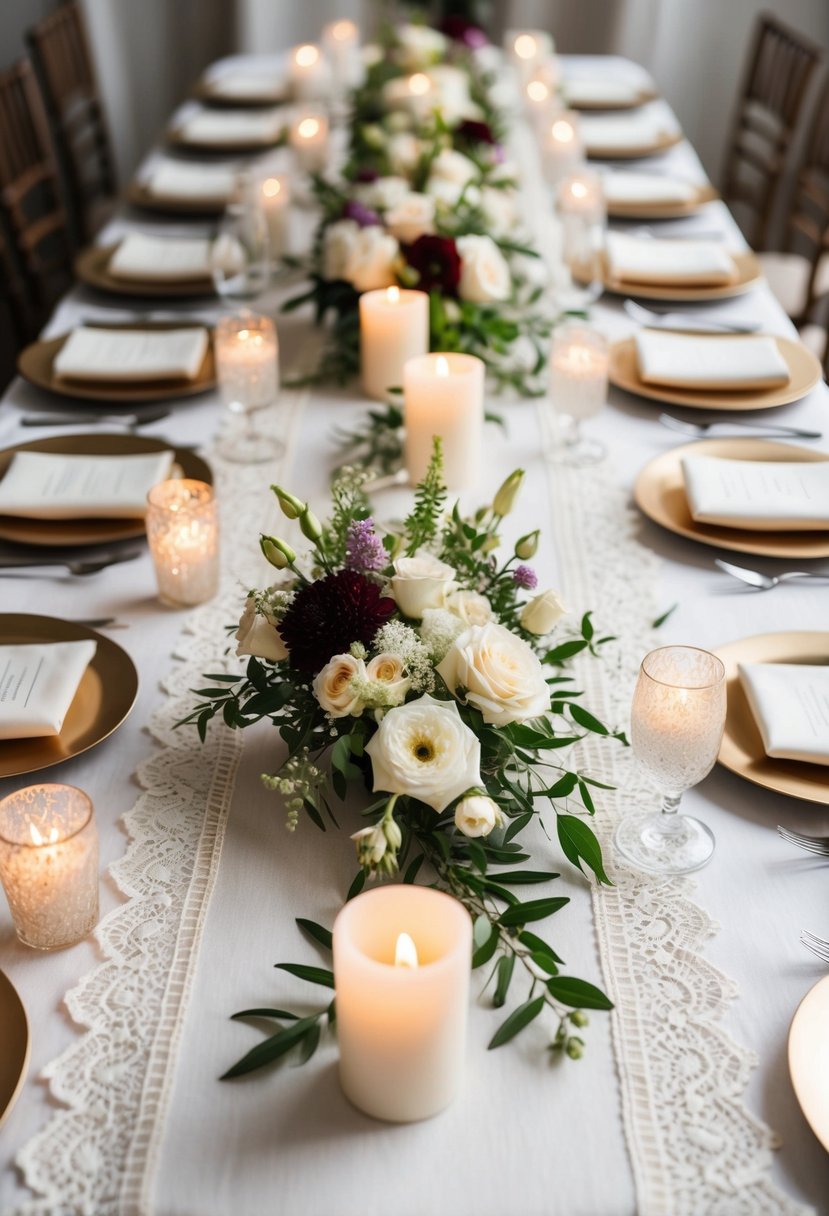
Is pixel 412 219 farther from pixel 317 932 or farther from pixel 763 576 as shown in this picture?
pixel 317 932

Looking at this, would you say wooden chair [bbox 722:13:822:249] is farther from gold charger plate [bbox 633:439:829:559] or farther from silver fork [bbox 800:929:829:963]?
silver fork [bbox 800:929:829:963]

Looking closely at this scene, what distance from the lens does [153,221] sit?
2447 mm

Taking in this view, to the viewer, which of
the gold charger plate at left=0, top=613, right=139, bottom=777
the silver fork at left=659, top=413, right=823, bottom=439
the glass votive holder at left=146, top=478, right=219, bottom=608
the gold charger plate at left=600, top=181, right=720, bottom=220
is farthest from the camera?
the gold charger plate at left=600, top=181, right=720, bottom=220

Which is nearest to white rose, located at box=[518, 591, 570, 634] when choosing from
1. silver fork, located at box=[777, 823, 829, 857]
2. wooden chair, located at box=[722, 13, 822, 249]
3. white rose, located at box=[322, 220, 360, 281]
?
silver fork, located at box=[777, 823, 829, 857]

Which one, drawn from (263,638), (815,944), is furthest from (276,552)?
(815,944)

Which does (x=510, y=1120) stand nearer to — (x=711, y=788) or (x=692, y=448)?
(x=711, y=788)

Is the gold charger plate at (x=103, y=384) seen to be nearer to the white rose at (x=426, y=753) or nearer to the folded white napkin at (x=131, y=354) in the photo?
the folded white napkin at (x=131, y=354)

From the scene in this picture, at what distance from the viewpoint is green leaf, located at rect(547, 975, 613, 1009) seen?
2.76 feet

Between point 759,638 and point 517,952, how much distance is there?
49 cm

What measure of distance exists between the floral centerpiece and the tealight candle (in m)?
1.74

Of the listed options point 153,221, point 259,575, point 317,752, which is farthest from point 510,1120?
point 153,221

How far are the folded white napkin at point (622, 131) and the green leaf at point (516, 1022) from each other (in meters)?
2.36

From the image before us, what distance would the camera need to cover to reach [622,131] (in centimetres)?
286

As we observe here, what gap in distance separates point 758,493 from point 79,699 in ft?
2.73
